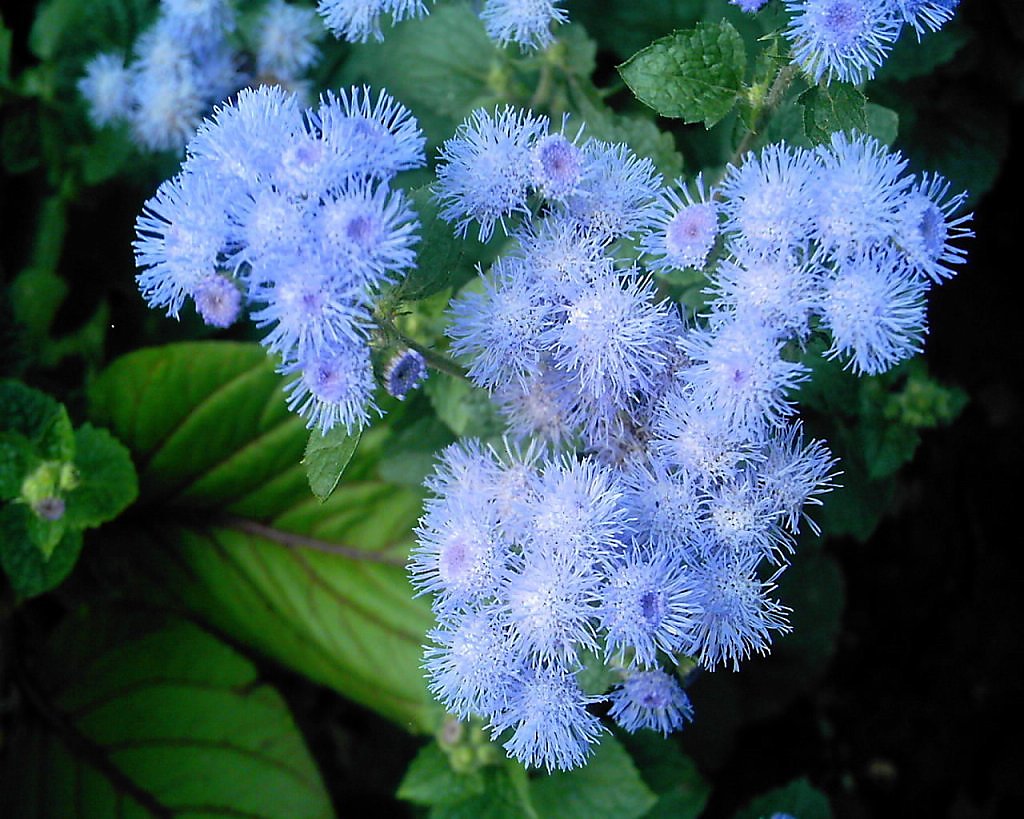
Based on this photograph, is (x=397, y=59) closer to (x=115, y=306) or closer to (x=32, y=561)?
(x=115, y=306)

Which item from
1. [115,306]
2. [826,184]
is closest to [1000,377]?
[826,184]

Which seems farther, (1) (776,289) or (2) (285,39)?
(2) (285,39)

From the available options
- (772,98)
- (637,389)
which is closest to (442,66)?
(772,98)

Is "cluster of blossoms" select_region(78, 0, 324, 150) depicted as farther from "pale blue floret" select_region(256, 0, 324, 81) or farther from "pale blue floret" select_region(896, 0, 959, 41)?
"pale blue floret" select_region(896, 0, 959, 41)

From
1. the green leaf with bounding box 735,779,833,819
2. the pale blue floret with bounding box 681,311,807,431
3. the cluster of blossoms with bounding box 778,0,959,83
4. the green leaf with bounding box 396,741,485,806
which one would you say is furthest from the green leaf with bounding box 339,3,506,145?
the green leaf with bounding box 735,779,833,819

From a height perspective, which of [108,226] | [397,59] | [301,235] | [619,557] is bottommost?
[108,226]

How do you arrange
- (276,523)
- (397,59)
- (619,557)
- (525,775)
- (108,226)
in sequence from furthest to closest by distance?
(108,226), (276,523), (397,59), (525,775), (619,557)

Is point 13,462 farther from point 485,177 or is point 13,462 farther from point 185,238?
point 485,177
